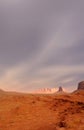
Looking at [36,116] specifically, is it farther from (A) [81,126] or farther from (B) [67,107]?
(A) [81,126]

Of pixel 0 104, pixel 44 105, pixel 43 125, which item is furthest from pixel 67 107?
pixel 0 104

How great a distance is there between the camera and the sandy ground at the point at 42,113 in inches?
818

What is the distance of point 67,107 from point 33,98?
4.73 m

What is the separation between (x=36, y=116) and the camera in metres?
23.3

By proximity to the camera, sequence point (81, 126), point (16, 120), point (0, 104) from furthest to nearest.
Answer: point (0, 104)
point (16, 120)
point (81, 126)

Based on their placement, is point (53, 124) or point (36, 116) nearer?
point (53, 124)

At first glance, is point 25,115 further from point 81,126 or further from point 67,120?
point 81,126

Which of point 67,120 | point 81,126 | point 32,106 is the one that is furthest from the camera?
point 32,106

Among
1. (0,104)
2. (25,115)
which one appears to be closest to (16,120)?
(25,115)

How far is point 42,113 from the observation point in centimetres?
2367

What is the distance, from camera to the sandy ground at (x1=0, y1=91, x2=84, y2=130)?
20.8 m

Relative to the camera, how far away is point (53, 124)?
21.0 metres

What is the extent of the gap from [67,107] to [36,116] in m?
2.95

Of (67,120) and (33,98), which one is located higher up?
(33,98)
